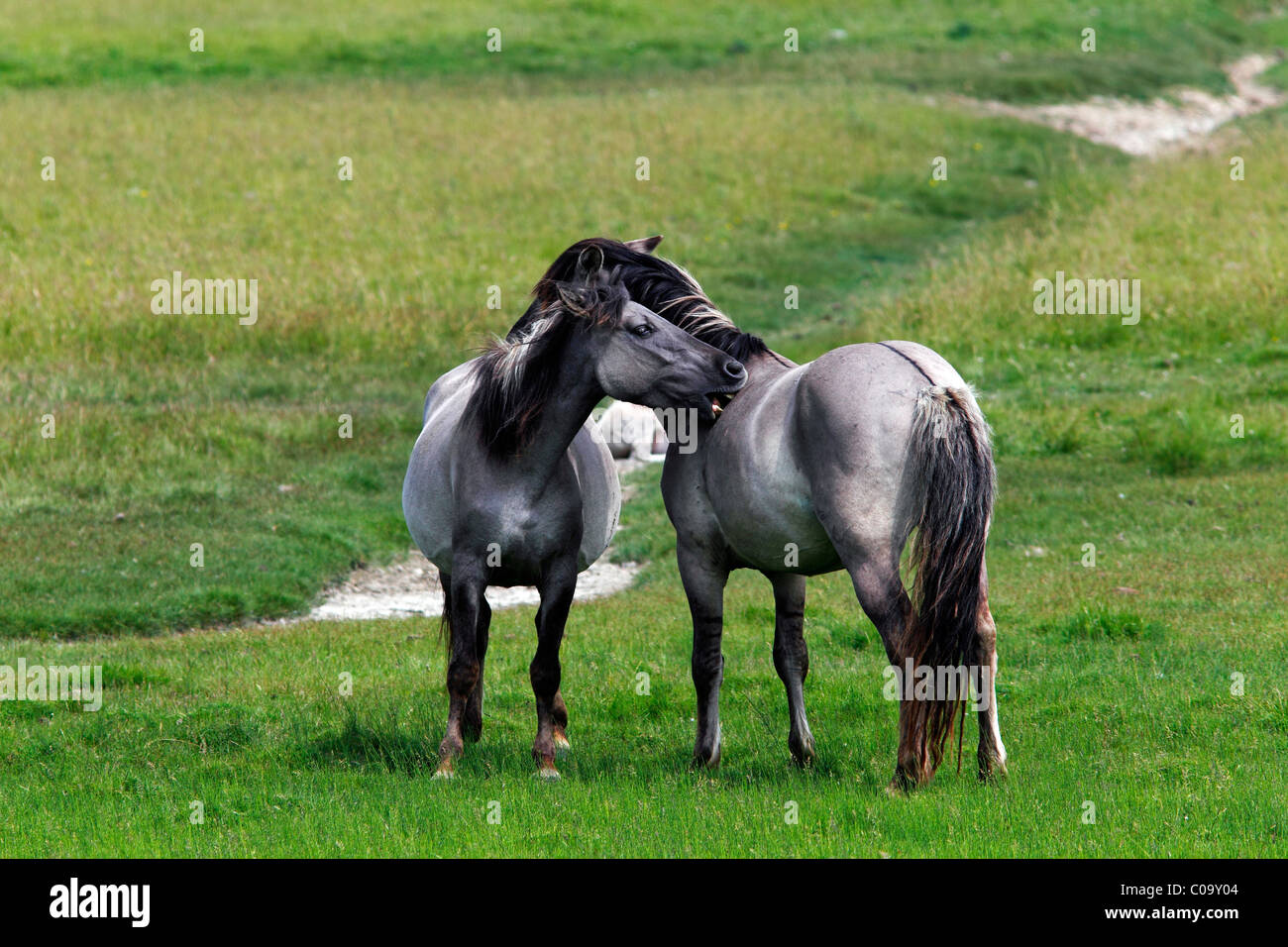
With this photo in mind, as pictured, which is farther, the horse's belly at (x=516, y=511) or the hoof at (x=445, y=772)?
the horse's belly at (x=516, y=511)

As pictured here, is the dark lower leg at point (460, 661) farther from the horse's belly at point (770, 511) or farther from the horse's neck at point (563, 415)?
the horse's belly at point (770, 511)

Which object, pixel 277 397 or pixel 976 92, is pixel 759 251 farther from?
pixel 976 92

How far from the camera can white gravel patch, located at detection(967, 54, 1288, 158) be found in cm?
3716

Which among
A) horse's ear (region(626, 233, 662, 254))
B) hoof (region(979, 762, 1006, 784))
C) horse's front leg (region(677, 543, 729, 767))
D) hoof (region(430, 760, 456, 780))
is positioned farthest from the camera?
horse's ear (region(626, 233, 662, 254))

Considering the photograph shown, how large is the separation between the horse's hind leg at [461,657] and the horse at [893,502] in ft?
4.80

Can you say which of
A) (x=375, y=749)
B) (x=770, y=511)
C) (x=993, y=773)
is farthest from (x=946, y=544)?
(x=375, y=749)

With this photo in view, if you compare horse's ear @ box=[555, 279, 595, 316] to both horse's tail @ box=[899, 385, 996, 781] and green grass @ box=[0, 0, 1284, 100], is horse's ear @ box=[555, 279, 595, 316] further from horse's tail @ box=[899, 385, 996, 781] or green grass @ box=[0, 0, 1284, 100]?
green grass @ box=[0, 0, 1284, 100]

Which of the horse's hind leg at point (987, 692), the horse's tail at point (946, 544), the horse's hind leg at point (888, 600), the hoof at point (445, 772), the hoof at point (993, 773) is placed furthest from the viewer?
the hoof at point (445, 772)

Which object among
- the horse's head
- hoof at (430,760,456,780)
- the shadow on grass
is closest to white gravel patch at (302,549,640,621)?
the shadow on grass

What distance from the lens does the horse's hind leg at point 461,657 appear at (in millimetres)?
8016

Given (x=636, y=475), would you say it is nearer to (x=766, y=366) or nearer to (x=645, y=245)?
(x=645, y=245)

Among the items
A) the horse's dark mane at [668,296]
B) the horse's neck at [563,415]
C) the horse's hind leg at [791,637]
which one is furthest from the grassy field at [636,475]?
the horse's dark mane at [668,296]

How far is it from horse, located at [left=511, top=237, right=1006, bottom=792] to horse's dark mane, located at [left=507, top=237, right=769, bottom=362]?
44 cm
